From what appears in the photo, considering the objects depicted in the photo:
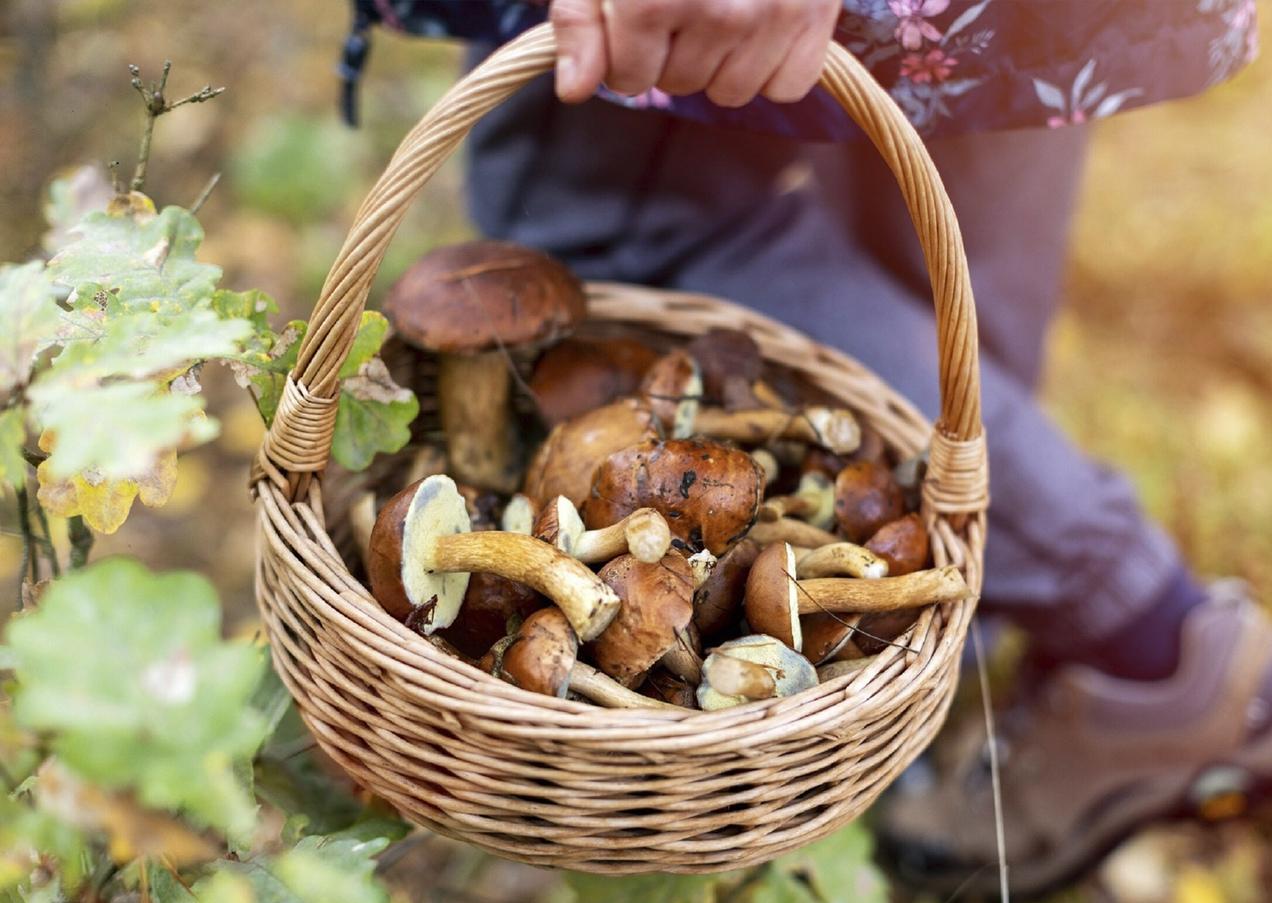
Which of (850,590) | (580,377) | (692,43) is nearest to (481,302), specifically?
(580,377)

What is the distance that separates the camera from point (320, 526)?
1.04 metres

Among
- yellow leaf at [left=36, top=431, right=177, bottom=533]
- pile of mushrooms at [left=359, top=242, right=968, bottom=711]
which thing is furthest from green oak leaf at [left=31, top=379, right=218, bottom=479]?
pile of mushrooms at [left=359, top=242, right=968, bottom=711]

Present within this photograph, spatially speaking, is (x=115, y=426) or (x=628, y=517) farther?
(x=628, y=517)

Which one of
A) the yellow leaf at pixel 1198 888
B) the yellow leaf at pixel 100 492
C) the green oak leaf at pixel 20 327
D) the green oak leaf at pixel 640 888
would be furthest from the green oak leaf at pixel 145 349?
the yellow leaf at pixel 1198 888

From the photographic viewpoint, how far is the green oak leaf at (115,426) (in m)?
0.63

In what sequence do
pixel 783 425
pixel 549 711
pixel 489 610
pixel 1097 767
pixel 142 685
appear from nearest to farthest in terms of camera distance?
pixel 142 685 → pixel 549 711 → pixel 489 610 → pixel 783 425 → pixel 1097 767

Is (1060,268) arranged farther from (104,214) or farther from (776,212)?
(104,214)

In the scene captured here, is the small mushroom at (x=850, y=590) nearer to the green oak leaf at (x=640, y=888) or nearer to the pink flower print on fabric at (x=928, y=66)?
the green oak leaf at (x=640, y=888)

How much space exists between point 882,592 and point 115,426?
0.74 m

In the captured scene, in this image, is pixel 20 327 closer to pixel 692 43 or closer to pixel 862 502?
pixel 692 43

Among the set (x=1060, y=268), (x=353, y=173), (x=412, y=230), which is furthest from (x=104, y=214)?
(x=353, y=173)

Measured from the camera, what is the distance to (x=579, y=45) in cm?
90

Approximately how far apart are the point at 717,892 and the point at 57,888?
0.73 m

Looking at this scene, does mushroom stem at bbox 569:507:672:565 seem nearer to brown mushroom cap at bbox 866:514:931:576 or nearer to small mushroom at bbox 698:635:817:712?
small mushroom at bbox 698:635:817:712
